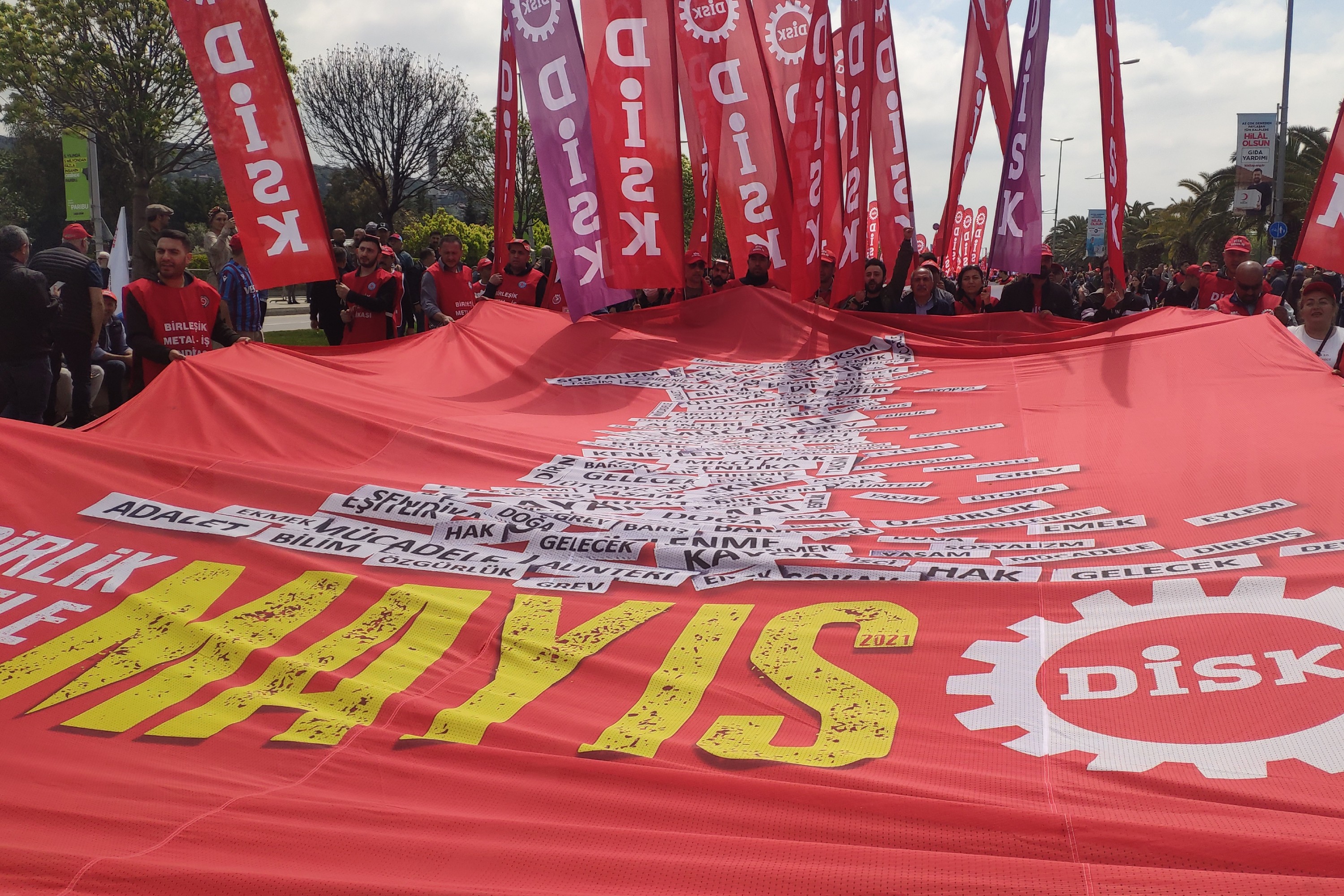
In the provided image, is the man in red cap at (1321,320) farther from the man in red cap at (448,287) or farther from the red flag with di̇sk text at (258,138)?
the man in red cap at (448,287)

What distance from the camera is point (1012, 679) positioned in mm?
2980

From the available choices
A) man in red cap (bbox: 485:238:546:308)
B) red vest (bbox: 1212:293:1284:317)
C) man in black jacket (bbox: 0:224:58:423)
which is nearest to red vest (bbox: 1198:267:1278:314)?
red vest (bbox: 1212:293:1284:317)

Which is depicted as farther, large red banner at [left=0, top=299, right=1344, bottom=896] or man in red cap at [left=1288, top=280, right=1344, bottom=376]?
man in red cap at [left=1288, top=280, right=1344, bottom=376]

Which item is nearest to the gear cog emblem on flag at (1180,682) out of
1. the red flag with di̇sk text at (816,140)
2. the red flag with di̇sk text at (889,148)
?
the red flag with di̇sk text at (816,140)

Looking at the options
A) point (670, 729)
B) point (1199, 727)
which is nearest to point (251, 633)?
point (670, 729)

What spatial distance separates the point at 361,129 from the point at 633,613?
4160 cm

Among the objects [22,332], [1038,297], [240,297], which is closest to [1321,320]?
[1038,297]

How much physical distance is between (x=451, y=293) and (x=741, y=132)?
317 cm

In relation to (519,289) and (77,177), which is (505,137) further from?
(77,177)

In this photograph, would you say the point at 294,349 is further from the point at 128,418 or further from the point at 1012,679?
the point at 1012,679

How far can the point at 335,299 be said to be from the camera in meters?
8.81

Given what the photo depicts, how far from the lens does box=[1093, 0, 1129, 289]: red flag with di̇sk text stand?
814 cm

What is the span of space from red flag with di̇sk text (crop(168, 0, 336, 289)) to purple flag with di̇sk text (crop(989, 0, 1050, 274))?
547 cm

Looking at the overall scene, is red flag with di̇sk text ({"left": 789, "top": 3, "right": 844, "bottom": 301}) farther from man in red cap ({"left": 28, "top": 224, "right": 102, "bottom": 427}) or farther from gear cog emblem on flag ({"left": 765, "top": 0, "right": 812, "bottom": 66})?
man in red cap ({"left": 28, "top": 224, "right": 102, "bottom": 427})
